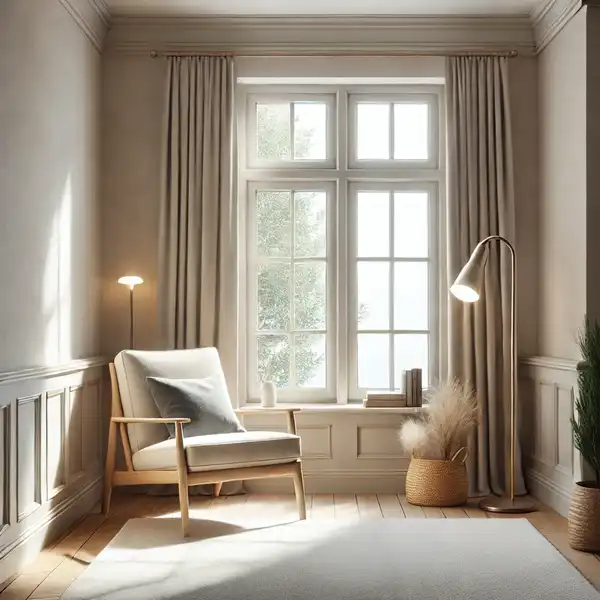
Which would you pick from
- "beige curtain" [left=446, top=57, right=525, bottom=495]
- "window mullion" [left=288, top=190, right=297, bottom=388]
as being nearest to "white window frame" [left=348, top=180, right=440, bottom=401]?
"beige curtain" [left=446, top=57, right=525, bottom=495]

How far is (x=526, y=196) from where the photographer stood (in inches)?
207

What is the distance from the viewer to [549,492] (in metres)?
4.82

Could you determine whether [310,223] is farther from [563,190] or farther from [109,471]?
[109,471]

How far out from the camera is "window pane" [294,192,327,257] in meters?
5.43

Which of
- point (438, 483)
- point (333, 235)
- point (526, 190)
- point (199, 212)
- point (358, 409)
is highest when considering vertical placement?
point (526, 190)

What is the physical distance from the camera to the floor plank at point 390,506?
460 centimetres

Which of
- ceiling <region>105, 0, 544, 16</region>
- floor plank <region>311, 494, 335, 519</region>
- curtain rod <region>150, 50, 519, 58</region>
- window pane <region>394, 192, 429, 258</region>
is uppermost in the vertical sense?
ceiling <region>105, 0, 544, 16</region>

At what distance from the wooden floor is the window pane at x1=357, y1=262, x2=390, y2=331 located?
1.07m

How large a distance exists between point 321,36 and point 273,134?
0.67 meters

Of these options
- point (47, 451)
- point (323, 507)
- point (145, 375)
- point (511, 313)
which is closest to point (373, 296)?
point (511, 313)

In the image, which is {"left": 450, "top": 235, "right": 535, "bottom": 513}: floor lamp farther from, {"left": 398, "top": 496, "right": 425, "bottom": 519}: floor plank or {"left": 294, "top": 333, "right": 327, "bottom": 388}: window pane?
{"left": 294, "top": 333, "right": 327, "bottom": 388}: window pane

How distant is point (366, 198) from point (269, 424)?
1554 millimetres

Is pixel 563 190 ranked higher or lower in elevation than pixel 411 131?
lower

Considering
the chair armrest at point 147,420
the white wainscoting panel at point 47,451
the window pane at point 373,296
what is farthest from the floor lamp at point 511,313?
the white wainscoting panel at point 47,451
